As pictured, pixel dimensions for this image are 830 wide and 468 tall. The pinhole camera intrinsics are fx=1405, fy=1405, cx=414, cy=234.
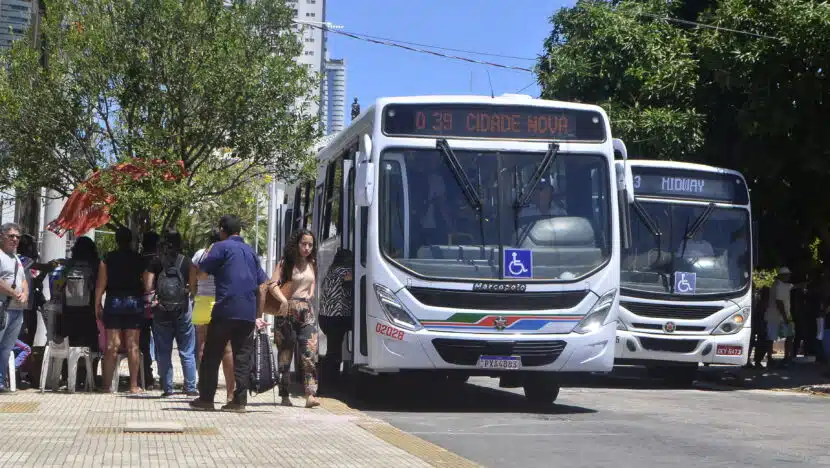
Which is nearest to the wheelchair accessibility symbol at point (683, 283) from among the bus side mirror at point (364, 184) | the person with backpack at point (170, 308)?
the bus side mirror at point (364, 184)

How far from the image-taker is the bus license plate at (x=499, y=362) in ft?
45.2

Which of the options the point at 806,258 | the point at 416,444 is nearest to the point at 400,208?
the point at 416,444

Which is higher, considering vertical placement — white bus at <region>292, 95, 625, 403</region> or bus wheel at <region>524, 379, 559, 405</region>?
white bus at <region>292, 95, 625, 403</region>

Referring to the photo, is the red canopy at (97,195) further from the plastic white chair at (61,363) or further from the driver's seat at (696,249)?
the driver's seat at (696,249)

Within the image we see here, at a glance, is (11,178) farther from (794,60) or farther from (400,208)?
(794,60)

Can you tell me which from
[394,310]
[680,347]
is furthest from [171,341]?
[680,347]

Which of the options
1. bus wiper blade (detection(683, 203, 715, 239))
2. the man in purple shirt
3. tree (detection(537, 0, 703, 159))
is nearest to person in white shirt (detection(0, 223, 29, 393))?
the man in purple shirt

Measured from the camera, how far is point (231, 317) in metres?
12.8

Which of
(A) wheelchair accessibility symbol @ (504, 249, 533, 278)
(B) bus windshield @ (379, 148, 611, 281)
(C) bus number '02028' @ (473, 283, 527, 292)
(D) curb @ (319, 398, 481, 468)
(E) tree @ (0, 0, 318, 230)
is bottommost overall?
(D) curb @ (319, 398, 481, 468)

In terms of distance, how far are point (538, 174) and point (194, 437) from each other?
16.9 feet

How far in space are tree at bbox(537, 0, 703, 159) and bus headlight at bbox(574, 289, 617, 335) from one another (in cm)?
991

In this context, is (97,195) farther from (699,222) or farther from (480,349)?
(699,222)

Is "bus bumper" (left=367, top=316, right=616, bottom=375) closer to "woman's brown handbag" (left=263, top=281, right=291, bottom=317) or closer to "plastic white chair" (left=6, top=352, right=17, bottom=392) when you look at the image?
"woman's brown handbag" (left=263, top=281, right=291, bottom=317)

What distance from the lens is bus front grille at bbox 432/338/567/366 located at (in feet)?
45.2
